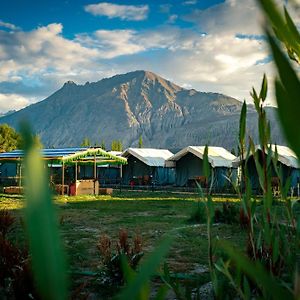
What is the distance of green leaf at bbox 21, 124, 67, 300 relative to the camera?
0.56 feet

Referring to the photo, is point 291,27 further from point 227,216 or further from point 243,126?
point 227,216

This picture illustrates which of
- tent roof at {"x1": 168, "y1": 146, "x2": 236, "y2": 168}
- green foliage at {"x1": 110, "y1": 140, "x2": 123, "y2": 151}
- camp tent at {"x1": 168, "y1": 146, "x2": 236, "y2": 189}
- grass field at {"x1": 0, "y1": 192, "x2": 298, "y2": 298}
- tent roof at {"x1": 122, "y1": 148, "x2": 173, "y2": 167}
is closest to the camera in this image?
grass field at {"x1": 0, "y1": 192, "x2": 298, "y2": 298}

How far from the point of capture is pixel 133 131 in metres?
161

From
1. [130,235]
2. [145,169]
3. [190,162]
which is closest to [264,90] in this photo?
[130,235]

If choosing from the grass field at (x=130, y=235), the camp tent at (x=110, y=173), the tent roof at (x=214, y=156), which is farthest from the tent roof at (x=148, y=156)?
the grass field at (x=130, y=235)

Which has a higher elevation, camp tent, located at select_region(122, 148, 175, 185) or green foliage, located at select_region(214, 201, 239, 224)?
camp tent, located at select_region(122, 148, 175, 185)

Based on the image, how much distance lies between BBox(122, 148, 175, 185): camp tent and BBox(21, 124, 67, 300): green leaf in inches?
1213

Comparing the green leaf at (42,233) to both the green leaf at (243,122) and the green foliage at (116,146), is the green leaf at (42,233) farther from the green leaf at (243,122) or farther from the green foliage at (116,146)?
the green foliage at (116,146)

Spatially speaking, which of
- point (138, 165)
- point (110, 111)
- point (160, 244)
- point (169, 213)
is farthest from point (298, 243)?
point (110, 111)

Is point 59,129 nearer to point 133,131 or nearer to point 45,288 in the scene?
point 133,131

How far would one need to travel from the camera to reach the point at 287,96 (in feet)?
0.68

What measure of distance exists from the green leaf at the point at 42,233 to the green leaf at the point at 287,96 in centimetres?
11

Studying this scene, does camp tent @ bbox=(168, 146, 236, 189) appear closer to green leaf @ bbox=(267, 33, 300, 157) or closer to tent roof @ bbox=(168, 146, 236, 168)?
tent roof @ bbox=(168, 146, 236, 168)

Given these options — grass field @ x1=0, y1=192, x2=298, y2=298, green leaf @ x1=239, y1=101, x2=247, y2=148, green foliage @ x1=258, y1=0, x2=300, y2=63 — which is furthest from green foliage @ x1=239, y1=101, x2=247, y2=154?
grass field @ x1=0, y1=192, x2=298, y2=298
